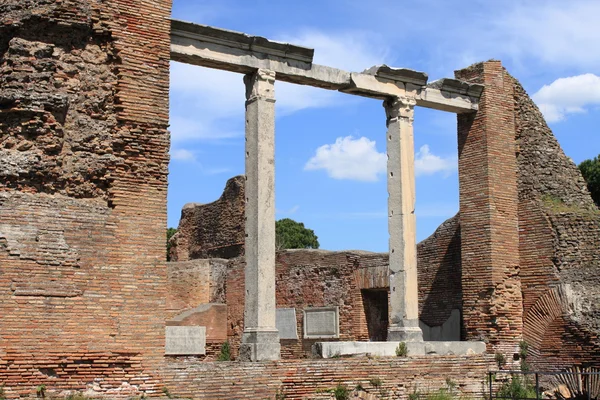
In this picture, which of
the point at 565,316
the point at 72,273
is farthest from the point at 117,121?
the point at 565,316

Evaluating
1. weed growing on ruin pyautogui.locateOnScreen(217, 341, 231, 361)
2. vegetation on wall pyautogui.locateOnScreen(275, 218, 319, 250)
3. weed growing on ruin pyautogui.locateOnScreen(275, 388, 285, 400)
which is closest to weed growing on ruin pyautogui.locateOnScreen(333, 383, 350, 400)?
weed growing on ruin pyautogui.locateOnScreen(275, 388, 285, 400)

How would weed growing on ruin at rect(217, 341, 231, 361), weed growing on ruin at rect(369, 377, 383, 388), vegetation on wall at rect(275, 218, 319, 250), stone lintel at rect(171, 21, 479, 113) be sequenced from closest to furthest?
stone lintel at rect(171, 21, 479, 113) → weed growing on ruin at rect(369, 377, 383, 388) → weed growing on ruin at rect(217, 341, 231, 361) → vegetation on wall at rect(275, 218, 319, 250)

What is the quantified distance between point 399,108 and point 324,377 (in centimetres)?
511

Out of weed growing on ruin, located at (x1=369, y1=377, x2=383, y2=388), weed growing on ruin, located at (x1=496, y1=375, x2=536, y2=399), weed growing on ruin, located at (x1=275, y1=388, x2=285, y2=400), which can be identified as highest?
weed growing on ruin, located at (x1=369, y1=377, x2=383, y2=388)

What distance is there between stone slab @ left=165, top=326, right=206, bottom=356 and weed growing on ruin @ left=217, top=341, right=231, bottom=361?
4.68 feet

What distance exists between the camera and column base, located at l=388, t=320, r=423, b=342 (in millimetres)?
A: 13836

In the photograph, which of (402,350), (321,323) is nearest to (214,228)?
(321,323)

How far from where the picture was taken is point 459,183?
1582 centimetres

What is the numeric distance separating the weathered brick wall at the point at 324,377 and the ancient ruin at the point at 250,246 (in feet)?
0.10

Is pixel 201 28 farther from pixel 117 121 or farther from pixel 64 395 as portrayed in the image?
pixel 64 395

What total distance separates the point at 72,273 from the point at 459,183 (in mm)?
8334

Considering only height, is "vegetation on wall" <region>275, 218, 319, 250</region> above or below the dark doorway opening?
above

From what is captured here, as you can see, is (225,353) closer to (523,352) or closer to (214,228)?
(214,228)

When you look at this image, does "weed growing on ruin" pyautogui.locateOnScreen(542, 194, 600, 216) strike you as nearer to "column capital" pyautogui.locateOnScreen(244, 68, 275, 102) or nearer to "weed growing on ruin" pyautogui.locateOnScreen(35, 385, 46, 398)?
"column capital" pyautogui.locateOnScreen(244, 68, 275, 102)
